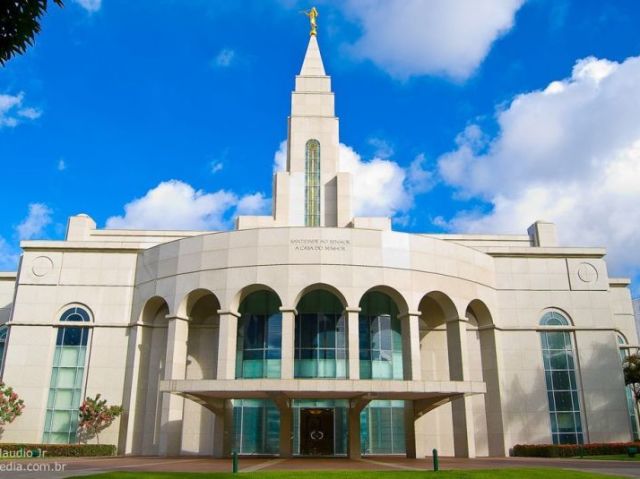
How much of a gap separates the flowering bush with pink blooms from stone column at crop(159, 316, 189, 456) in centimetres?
973

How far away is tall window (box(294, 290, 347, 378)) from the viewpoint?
3853 centimetres

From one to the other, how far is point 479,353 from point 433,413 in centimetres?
534

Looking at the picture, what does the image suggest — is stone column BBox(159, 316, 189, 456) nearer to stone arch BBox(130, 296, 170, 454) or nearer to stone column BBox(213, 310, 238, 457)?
stone column BBox(213, 310, 238, 457)

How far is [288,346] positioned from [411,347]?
24.7ft

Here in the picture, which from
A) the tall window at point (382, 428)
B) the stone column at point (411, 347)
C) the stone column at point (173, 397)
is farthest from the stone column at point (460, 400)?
the stone column at point (173, 397)

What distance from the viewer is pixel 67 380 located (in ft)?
133

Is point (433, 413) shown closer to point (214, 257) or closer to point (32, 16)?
point (214, 257)

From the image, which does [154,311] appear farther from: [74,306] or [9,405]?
[9,405]

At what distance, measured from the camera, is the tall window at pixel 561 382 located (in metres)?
40.1

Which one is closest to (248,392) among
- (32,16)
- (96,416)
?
(96,416)

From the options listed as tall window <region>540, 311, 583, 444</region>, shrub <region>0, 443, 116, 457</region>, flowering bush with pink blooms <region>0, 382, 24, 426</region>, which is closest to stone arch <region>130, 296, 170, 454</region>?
shrub <region>0, 443, 116, 457</region>

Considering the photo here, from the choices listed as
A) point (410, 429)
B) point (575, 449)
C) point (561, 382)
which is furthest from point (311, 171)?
point (575, 449)

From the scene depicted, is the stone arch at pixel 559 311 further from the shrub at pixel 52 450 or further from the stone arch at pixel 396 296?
the shrub at pixel 52 450

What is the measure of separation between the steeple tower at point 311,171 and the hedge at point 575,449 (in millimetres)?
20630
